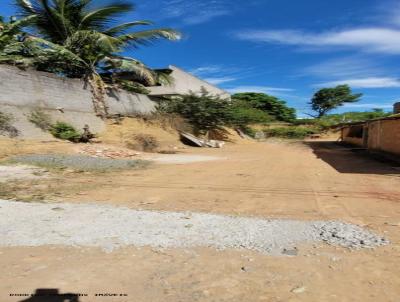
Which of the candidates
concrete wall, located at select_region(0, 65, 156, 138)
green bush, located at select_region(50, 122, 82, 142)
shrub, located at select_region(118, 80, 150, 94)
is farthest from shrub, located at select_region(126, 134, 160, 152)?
shrub, located at select_region(118, 80, 150, 94)

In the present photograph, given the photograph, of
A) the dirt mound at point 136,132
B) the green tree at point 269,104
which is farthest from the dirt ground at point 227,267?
the green tree at point 269,104

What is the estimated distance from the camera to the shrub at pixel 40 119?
593 inches

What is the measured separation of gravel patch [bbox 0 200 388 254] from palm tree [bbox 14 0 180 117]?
1344cm

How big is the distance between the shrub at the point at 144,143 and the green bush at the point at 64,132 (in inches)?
98.8

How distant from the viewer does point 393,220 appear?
18.8ft

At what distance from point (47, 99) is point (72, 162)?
552 centimetres

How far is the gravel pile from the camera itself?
11.2m

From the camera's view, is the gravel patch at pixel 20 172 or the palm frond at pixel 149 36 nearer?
the gravel patch at pixel 20 172

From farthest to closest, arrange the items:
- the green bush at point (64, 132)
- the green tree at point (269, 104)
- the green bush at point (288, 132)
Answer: the green tree at point (269, 104) → the green bush at point (288, 132) → the green bush at point (64, 132)

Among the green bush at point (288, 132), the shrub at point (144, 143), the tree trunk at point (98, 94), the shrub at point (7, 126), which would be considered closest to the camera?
the shrub at point (7, 126)

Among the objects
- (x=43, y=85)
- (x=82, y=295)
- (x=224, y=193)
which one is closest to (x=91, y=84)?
(x=43, y=85)

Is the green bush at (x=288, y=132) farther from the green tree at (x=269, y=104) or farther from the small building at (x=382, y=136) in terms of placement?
the small building at (x=382, y=136)

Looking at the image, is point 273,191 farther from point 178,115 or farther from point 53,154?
point 178,115

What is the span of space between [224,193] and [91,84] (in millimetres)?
13064
